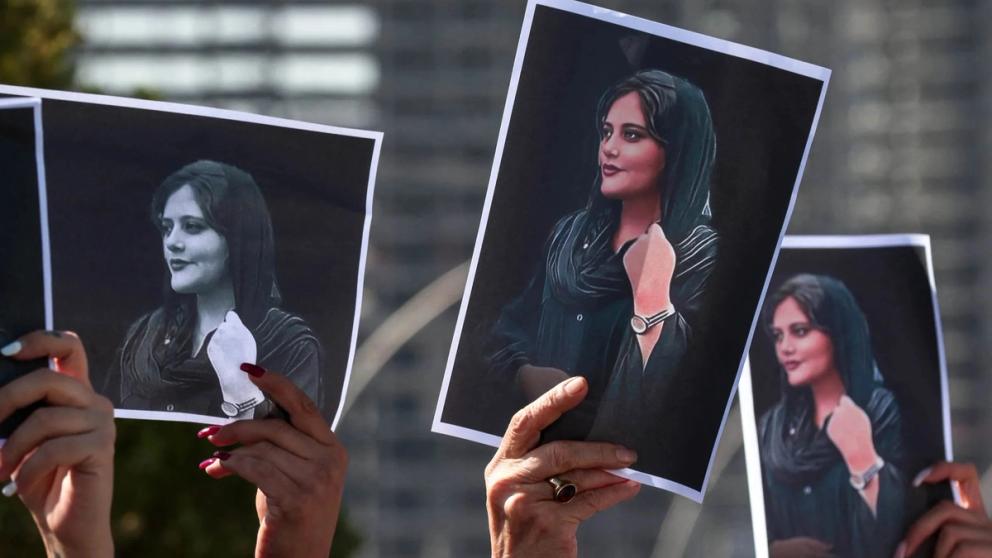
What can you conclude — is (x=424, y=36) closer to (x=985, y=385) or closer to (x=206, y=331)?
(x=985, y=385)

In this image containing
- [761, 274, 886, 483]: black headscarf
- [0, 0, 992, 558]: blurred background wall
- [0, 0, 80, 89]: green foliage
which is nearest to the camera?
[761, 274, 886, 483]: black headscarf

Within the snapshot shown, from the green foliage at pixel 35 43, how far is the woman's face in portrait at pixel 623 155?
6740mm

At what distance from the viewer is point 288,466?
286cm

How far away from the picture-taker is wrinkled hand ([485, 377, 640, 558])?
8.57ft

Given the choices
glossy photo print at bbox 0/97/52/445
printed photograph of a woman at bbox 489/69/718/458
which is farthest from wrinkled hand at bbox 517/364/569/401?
glossy photo print at bbox 0/97/52/445

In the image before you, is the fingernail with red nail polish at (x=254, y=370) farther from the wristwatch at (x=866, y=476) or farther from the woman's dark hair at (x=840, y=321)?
the wristwatch at (x=866, y=476)

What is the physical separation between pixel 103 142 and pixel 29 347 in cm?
40

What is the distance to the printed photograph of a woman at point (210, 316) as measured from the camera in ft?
9.48

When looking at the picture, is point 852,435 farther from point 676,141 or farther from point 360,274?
point 360,274

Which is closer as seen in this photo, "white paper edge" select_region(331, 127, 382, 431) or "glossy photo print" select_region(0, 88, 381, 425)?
"glossy photo print" select_region(0, 88, 381, 425)

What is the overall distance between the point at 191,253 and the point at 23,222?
0.28m

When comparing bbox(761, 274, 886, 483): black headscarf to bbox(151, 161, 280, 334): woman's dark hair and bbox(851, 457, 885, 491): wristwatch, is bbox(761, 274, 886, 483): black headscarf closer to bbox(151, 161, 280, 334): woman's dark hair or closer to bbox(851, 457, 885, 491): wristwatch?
bbox(851, 457, 885, 491): wristwatch

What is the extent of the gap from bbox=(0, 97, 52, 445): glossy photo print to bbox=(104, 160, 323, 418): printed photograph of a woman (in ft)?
0.58

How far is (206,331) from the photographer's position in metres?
2.90
